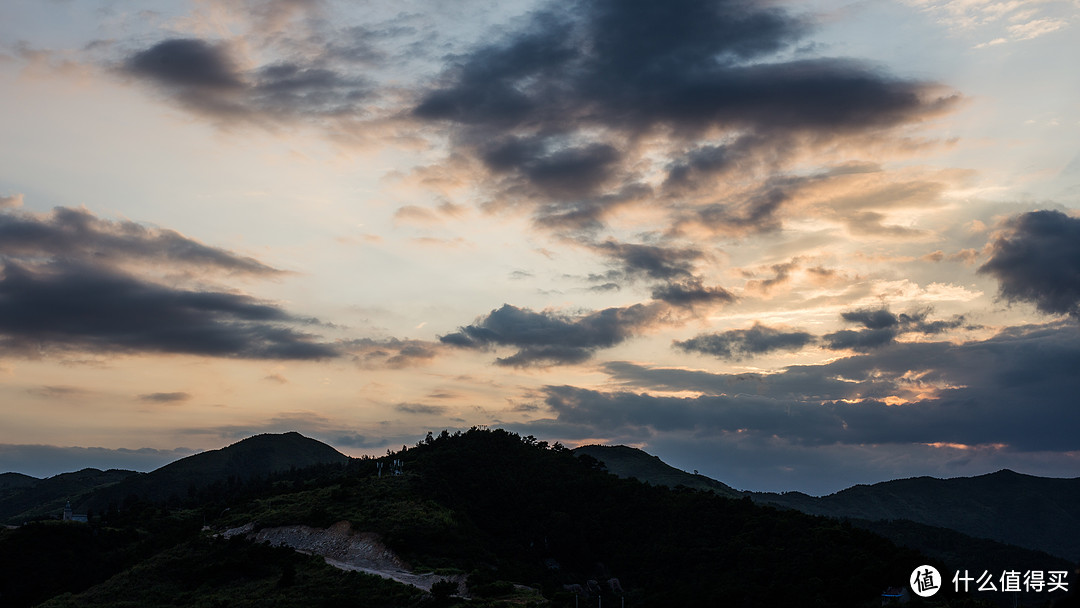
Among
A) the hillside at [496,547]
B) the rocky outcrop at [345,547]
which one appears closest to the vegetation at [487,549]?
the hillside at [496,547]

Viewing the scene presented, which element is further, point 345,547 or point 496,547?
point 496,547

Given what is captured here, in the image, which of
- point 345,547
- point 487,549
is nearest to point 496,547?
point 487,549

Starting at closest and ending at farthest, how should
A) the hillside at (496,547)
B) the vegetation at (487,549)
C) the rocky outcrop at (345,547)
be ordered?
the vegetation at (487,549) → the hillside at (496,547) → the rocky outcrop at (345,547)

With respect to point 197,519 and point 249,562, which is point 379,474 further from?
point 249,562

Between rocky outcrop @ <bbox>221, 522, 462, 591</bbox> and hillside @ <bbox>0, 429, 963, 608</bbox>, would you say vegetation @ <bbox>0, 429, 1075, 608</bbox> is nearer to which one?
hillside @ <bbox>0, 429, 963, 608</bbox>

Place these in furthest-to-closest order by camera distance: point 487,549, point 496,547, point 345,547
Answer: point 496,547, point 487,549, point 345,547

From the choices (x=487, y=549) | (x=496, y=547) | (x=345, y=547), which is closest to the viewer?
(x=345, y=547)

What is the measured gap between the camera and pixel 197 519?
4941 inches

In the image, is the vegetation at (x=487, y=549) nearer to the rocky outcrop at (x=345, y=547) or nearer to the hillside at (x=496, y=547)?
the hillside at (x=496, y=547)

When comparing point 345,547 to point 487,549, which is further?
point 487,549

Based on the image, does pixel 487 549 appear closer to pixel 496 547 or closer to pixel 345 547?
pixel 496 547

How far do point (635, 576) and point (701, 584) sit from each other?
51.9 ft

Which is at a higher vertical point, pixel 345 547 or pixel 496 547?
pixel 345 547

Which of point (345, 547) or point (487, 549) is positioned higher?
point (345, 547)
